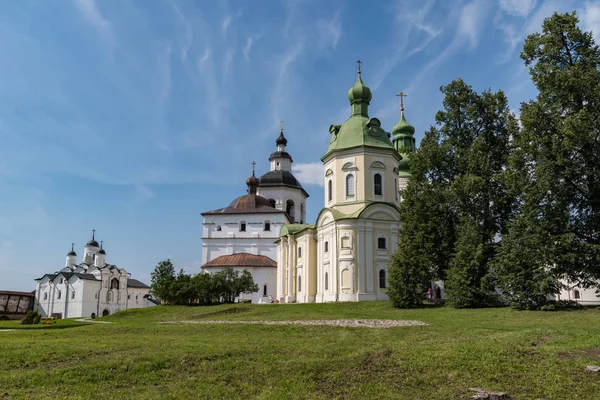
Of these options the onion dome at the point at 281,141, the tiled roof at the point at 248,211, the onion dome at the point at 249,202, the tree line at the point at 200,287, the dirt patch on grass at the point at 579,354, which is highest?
the onion dome at the point at 281,141

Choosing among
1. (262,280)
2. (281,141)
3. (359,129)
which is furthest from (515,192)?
(281,141)

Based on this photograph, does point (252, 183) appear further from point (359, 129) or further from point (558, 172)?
point (558, 172)

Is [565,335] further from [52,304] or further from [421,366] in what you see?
[52,304]

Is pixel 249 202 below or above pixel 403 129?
below

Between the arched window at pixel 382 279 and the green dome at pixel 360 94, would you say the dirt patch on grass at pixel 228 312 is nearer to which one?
the arched window at pixel 382 279

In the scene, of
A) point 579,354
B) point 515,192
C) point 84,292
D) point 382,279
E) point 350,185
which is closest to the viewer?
point 579,354

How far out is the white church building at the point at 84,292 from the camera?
192 feet

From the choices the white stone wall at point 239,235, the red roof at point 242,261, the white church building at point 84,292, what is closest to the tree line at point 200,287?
the red roof at point 242,261

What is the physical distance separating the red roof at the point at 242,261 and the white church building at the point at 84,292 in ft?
65.2

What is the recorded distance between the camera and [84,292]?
58.4m

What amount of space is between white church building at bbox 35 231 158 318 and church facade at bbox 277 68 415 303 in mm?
31204

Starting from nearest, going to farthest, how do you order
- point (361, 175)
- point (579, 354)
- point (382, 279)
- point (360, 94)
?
point (579, 354) → point (382, 279) → point (361, 175) → point (360, 94)

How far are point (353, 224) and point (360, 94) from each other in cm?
1079

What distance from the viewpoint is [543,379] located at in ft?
27.1
